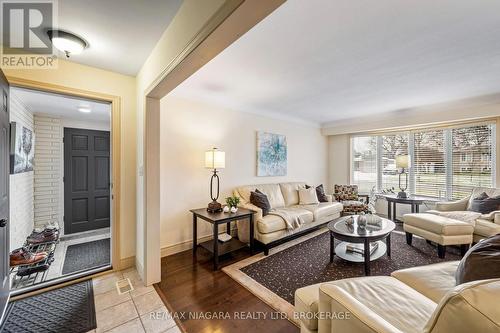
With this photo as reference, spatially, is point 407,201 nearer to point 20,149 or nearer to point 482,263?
point 482,263

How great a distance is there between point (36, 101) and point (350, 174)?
250 inches

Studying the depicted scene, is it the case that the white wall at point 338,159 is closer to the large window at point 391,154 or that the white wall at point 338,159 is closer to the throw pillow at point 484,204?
the large window at point 391,154

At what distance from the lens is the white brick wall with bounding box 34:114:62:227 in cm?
362

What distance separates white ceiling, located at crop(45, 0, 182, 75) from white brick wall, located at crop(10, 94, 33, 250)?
1.46m

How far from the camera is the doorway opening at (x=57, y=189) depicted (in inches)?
99.0

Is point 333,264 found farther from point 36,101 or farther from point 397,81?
point 36,101

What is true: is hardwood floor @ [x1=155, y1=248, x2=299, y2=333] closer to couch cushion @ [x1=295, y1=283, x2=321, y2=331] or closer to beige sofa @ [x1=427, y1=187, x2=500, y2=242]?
couch cushion @ [x1=295, y1=283, x2=321, y2=331]

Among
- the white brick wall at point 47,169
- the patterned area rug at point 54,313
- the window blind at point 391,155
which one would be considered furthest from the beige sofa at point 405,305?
the white brick wall at point 47,169

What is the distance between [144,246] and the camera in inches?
87.2

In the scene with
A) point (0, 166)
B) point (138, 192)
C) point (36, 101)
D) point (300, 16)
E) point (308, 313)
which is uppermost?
point (300, 16)

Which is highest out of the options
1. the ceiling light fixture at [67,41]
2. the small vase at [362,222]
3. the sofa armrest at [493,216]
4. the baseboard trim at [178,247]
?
the ceiling light fixture at [67,41]

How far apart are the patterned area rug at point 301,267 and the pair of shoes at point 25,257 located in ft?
7.12

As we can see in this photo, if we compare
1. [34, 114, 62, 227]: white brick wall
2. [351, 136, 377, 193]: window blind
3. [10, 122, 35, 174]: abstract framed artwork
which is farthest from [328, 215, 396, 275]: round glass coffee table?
[34, 114, 62, 227]: white brick wall

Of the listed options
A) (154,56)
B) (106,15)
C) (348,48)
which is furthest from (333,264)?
(106,15)
